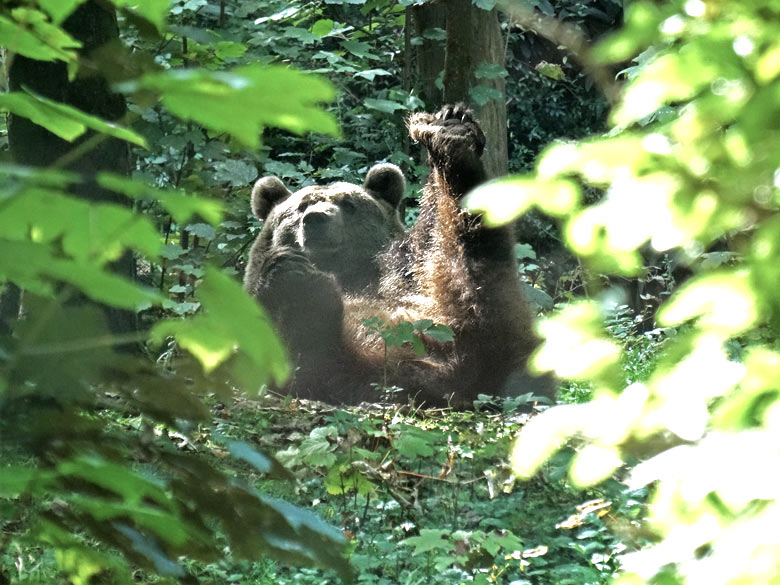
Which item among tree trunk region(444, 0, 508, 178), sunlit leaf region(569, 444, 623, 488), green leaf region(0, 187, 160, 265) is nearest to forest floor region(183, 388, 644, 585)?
sunlit leaf region(569, 444, 623, 488)

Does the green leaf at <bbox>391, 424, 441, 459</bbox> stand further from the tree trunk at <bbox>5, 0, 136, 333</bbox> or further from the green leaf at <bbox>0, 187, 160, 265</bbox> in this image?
the green leaf at <bbox>0, 187, 160, 265</bbox>

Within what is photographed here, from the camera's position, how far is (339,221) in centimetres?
638

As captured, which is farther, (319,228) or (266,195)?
(266,195)

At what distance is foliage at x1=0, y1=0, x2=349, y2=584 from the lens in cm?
87

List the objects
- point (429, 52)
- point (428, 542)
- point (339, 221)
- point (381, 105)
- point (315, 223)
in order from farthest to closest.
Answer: point (429, 52), point (381, 105), point (339, 221), point (315, 223), point (428, 542)

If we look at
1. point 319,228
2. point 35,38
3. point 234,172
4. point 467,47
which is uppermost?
point 467,47

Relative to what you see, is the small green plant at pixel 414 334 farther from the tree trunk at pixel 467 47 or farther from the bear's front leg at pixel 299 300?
the tree trunk at pixel 467 47

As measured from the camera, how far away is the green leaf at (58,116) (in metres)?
1.14

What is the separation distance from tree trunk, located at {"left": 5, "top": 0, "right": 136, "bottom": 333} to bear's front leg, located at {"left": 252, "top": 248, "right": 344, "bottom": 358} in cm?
159

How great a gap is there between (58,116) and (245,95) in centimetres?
61

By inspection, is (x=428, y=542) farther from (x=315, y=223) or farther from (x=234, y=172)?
(x=234, y=172)

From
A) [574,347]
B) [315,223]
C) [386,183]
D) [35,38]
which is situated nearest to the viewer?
[574,347]

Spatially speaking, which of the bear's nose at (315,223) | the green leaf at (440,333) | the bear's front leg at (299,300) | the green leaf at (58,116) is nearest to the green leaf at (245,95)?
the green leaf at (58,116)

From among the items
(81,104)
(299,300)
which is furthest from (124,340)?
(299,300)
